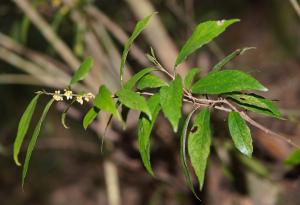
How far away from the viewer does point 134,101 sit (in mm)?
642

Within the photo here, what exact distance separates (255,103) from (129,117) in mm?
1086

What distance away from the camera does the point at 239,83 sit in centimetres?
65

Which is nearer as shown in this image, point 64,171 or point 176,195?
point 176,195

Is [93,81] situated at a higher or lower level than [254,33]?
lower

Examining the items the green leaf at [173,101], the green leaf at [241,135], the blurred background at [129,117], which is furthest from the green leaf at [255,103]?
the blurred background at [129,117]

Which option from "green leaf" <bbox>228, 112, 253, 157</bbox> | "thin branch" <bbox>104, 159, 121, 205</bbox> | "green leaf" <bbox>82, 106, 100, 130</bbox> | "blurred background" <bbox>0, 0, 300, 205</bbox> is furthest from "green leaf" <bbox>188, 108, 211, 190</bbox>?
"thin branch" <bbox>104, 159, 121, 205</bbox>

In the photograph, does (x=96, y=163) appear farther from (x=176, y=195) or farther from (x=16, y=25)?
(x=16, y=25)

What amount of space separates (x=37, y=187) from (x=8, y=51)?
1.48 m

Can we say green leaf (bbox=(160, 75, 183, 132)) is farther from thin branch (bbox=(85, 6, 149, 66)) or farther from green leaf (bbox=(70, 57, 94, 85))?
thin branch (bbox=(85, 6, 149, 66))

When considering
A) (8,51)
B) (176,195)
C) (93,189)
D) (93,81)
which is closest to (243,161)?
(176,195)

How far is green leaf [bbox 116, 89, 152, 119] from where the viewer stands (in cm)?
63

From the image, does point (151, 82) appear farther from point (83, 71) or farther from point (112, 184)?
point (112, 184)

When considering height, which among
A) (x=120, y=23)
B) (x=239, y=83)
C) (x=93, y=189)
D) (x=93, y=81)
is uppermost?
(x=120, y=23)

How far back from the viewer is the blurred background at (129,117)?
1586 mm
